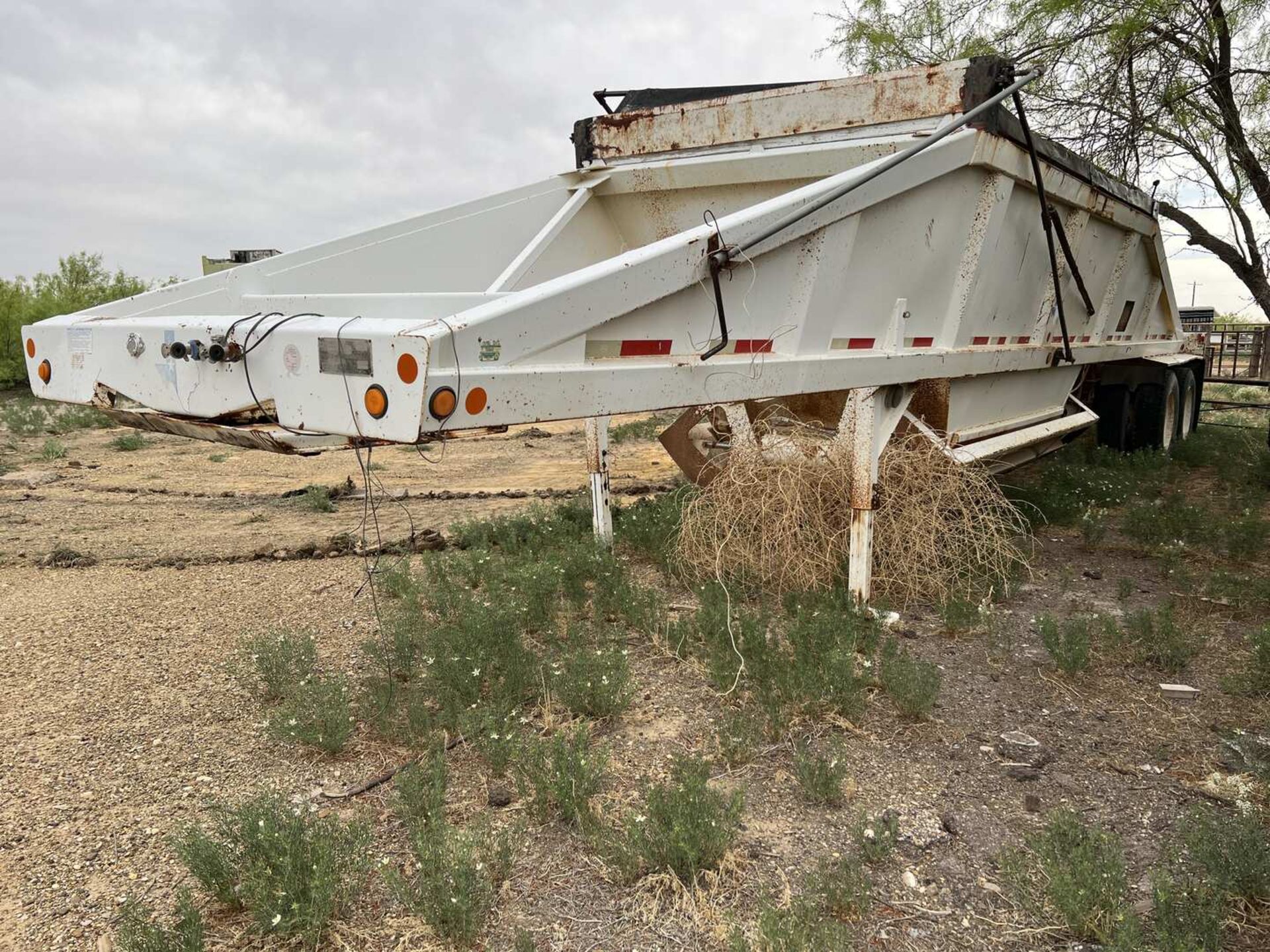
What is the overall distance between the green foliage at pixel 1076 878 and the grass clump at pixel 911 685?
2.59 feet

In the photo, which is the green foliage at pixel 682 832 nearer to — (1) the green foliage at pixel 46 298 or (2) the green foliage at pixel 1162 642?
(2) the green foliage at pixel 1162 642

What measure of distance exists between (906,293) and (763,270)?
4.24ft

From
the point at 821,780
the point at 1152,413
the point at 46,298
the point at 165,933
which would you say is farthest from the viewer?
the point at 46,298

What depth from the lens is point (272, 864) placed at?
2.53 metres

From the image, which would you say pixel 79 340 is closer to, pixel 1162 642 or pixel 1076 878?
pixel 1076 878

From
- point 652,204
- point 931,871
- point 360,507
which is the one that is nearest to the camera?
point 931,871

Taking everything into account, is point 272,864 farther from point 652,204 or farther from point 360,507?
point 360,507

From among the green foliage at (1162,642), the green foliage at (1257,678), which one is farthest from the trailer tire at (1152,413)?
the green foliage at (1257,678)

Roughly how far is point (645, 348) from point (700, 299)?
12.1 inches

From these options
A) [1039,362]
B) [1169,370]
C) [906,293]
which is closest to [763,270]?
[906,293]

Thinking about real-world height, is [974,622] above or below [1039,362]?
below

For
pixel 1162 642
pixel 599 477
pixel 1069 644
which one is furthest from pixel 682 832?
pixel 599 477

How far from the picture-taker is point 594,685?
3578 millimetres

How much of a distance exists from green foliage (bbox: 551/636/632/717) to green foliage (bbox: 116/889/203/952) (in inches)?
59.9
